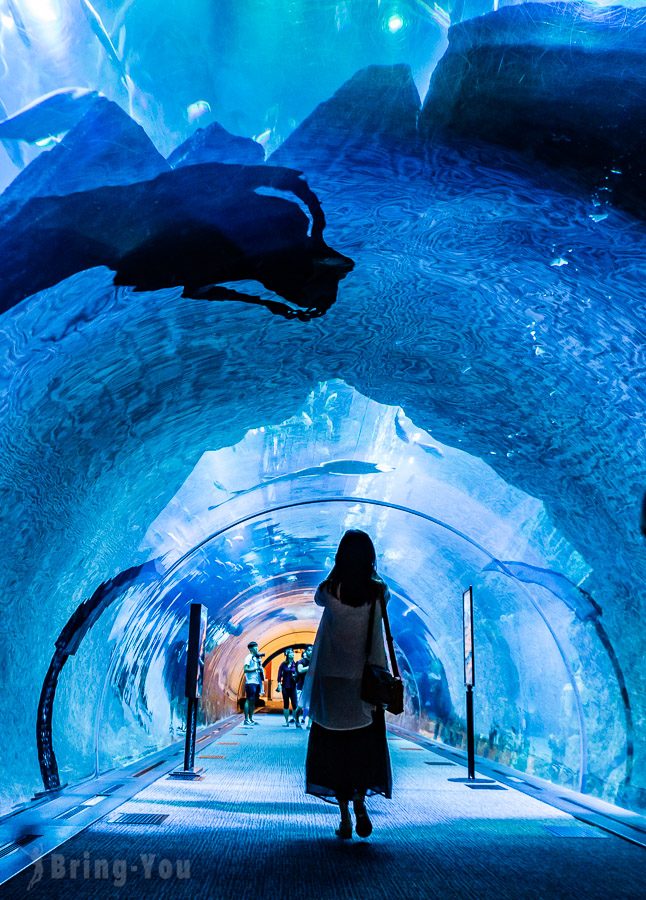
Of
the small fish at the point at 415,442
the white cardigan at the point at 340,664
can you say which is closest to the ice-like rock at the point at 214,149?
the white cardigan at the point at 340,664

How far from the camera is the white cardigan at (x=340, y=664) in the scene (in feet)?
19.3

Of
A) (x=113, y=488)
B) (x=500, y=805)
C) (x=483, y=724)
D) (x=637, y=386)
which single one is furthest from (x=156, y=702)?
(x=637, y=386)

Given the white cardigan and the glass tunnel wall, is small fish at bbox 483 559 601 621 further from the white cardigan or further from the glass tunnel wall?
the white cardigan

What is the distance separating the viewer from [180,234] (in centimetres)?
565

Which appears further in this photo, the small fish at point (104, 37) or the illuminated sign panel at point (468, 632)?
the illuminated sign panel at point (468, 632)

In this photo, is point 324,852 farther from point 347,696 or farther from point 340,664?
point 340,664

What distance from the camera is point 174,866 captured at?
16.0ft

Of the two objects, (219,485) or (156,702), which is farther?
(156,702)

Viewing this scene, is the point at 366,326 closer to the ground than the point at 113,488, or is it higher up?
higher up

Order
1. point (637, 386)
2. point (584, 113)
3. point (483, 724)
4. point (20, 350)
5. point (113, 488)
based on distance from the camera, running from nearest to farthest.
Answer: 1. point (584, 113)
2. point (20, 350)
3. point (637, 386)
4. point (113, 488)
5. point (483, 724)

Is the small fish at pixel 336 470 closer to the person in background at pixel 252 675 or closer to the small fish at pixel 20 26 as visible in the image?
the small fish at pixel 20 26

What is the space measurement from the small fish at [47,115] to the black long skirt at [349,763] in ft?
13.4

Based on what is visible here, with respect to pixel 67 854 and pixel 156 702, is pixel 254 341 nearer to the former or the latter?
pixel 67 854

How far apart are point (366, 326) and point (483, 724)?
29.0 feet
